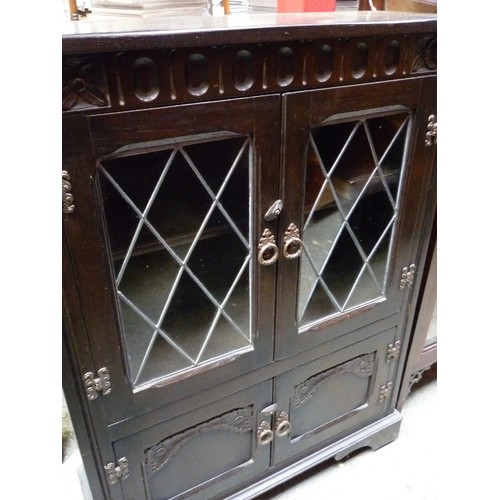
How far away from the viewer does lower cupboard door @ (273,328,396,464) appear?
2.86 feet

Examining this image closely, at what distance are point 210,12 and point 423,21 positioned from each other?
0.40 m

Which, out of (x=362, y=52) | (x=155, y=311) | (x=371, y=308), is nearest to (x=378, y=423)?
(x=371, y=308)

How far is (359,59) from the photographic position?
2.03 feet

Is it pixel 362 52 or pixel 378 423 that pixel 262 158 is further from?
pixel 378 423

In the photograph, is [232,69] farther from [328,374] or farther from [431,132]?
[328,374]

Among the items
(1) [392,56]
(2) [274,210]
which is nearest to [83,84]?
(2) [274,210]

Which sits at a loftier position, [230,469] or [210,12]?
[210,12]

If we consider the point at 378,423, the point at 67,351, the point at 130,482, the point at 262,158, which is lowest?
the point at 378,423

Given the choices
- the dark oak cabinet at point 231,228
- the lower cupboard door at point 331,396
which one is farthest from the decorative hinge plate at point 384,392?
the dark oak cabinet at point 231,228

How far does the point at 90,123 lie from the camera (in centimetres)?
49

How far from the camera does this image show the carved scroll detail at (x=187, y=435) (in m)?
0.76

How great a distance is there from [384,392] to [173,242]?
66 cm

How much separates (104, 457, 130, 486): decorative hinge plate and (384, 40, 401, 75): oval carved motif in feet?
2.35

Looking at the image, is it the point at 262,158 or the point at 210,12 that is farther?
the point at 210,12
